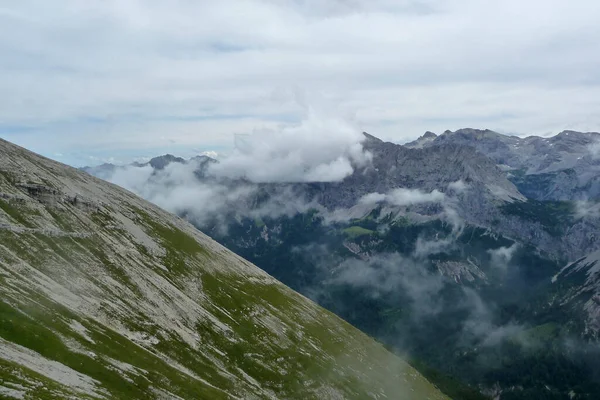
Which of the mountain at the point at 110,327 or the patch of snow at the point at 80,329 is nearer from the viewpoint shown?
the mountain at the point at 110,327

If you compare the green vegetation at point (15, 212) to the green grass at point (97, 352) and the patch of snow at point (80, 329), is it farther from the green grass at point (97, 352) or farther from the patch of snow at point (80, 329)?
the patch of snow at point (80, 329)

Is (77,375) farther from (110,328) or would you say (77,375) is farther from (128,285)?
(128,285)

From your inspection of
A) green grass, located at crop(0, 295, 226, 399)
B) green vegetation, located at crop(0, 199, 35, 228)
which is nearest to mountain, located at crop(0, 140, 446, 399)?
green grass, located at crop(0, 295, 226, 399)

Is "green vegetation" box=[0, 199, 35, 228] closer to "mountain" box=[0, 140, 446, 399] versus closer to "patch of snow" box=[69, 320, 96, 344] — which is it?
"mountain" box=[0, 140, 446, 399]

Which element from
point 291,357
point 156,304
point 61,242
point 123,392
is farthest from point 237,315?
point 123,392

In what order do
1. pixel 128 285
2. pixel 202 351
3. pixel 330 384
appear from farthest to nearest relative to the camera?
pixel 330 384, pixel 128 285, pixel 202 351

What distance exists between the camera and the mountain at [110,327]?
91.9 metres

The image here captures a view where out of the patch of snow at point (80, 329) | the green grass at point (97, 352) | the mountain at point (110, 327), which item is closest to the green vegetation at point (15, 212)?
the mountain at point (110, 327)

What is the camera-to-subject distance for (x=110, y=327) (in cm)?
12481

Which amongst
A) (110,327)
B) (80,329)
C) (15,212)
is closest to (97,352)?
(80,329)

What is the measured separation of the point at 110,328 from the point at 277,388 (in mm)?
61012

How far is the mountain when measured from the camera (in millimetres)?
91938

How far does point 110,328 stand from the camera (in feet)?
405

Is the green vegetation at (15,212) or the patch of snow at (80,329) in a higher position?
the green vegetation at (15,212)
